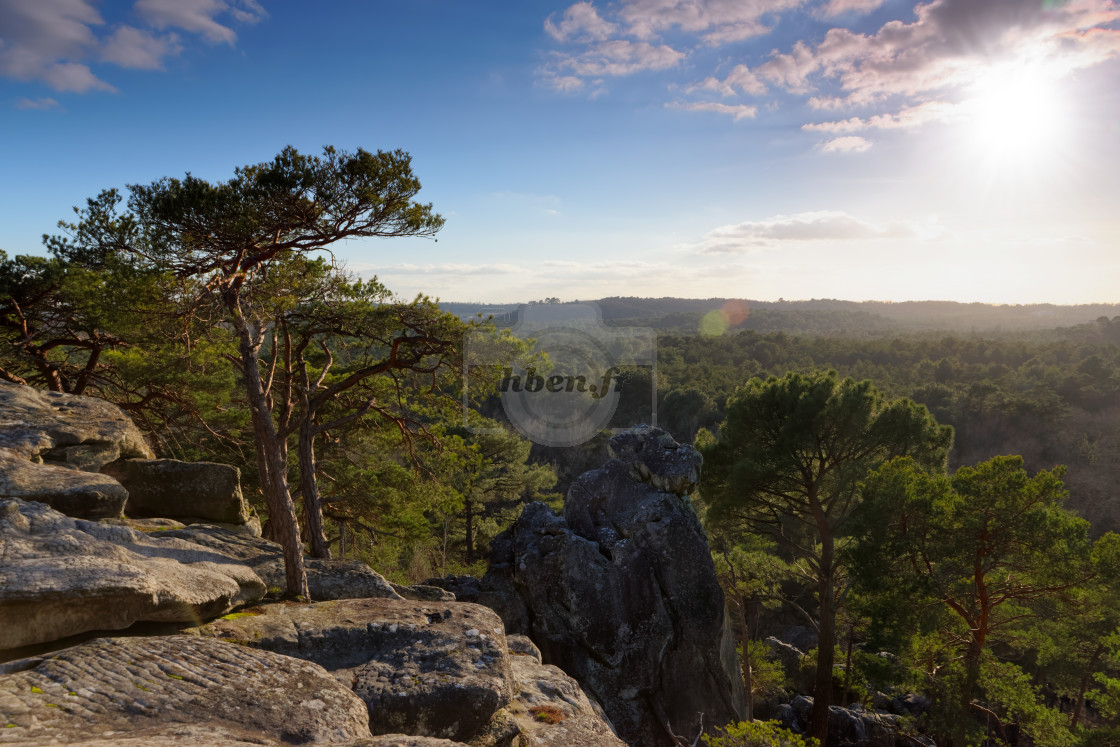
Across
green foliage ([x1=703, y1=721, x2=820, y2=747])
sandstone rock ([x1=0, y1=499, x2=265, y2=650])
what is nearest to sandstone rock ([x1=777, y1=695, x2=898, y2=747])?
green foliage ([x1=703, y1=721, x2=820, y2=747])

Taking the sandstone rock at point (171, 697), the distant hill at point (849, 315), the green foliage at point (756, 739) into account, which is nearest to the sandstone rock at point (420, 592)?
the sandstone rock at point (171, 697)

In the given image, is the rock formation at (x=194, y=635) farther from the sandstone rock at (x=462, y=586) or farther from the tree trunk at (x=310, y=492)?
the sandstone rock at (x=462, y=586)

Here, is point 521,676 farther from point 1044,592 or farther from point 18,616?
point 1044,592

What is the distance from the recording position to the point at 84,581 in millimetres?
4539

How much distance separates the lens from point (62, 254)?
29.7 ft

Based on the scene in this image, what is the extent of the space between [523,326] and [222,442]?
34.8 m

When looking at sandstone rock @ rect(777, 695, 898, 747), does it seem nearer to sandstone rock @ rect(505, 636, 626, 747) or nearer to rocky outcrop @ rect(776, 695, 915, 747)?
rocky outcrop @ rect(776, 695, 915, 747)

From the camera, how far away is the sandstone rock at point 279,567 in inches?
308

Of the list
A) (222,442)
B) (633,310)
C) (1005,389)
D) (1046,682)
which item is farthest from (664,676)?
(633,310)

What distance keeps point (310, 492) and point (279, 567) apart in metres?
1.90

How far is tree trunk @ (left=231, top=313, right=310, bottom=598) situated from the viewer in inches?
299

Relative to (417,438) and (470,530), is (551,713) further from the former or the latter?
(470,530)

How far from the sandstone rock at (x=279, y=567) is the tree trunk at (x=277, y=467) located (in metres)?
0.24

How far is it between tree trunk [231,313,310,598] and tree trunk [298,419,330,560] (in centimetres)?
92
